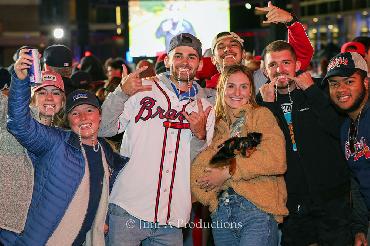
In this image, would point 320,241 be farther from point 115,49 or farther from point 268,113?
point 115,49

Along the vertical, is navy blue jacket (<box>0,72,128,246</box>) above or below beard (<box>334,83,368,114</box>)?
below

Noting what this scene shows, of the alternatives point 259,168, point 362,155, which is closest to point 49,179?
point 259,168

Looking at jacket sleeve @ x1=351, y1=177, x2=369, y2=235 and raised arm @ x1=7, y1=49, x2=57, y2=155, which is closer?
raised arm @ x1=7, y1=49, x2=57, y2=155

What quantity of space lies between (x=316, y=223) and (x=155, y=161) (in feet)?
4.88

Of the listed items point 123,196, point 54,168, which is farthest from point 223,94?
point 54,168

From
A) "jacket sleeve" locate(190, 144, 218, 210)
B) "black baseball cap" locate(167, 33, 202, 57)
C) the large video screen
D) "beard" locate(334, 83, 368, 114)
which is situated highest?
the large video screen

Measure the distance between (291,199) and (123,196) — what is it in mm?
1400

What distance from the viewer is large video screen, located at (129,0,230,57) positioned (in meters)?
14.1

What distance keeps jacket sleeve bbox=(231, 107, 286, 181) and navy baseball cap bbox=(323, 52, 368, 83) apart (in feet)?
2.67

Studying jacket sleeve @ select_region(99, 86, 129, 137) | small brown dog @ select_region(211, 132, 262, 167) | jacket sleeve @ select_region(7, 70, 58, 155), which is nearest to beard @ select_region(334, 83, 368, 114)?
small brown dog @ select_region(211, 132, 262, 167)

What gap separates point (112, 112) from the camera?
5.59 m

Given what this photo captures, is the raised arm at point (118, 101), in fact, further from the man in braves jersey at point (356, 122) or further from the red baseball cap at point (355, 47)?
the red baseball cap at point (355, 47)

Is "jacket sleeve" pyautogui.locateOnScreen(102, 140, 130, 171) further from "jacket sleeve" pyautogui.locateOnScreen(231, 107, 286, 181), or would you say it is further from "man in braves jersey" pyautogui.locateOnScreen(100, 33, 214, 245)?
"jacket sleeve" pyautogui.locateOnScreen(231, 107, 286, 181)

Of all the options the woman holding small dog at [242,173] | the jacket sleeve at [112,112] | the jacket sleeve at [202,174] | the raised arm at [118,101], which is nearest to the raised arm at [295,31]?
the woman holding small dog at [242,173]
